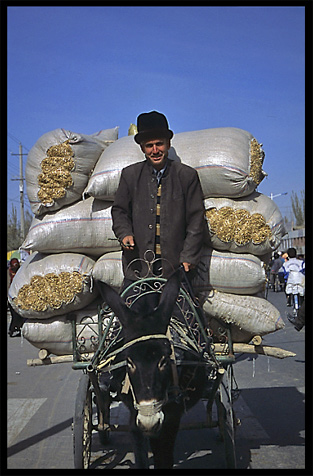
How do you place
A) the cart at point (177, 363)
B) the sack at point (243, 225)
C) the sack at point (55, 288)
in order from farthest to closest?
the sack at point (55, 288) → the sack at point (243, 225) → the cart at point (177, 363)

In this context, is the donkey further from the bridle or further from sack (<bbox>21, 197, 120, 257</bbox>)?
sack (<bbox>21, 197, 120, 257</bbox>)

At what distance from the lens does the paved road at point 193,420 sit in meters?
4.90

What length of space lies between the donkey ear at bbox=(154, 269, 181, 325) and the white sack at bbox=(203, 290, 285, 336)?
142cm

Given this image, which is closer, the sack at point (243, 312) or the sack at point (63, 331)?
the sack at point (243, 312)

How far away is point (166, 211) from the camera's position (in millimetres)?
4453

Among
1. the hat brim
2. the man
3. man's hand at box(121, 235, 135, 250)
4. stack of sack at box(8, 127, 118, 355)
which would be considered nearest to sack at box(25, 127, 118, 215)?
stack of sack at box(8, 127, 118, 355)

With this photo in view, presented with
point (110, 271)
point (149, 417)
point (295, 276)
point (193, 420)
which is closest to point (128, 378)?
point (149, 417)

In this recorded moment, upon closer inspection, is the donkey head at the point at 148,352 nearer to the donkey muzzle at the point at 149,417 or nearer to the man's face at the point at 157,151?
the donkey muzzle at the point at 149,417

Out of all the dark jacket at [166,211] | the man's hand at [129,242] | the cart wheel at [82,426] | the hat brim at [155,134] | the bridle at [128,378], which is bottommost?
the cart wheel at [82,426]

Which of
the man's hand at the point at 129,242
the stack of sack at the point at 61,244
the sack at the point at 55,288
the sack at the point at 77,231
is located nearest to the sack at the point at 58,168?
the stack of sack at the point at 61,244

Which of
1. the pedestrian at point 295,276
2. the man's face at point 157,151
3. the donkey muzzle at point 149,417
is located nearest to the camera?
the donkey muzzle at point 149,417

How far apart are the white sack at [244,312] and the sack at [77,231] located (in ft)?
3.33

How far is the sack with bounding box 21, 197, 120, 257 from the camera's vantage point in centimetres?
505

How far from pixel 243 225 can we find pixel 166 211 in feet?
2.40
